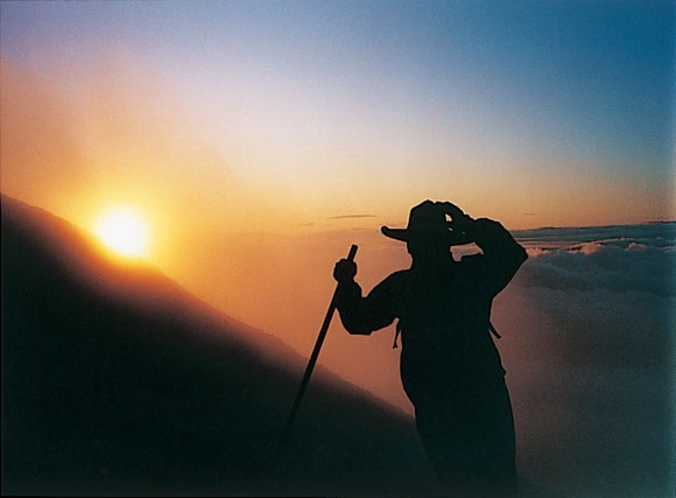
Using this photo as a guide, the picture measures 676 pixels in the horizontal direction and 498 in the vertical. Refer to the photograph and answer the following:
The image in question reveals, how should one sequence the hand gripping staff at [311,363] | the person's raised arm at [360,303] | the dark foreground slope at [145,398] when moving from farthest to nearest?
1. the person's raised arm at [360,303]
2. the hand gripping staff at [311,363]
3. the dark foreground slope at [145,398]

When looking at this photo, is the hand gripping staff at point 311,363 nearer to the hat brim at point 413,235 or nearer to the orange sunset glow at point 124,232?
the hat brim at point 413,235

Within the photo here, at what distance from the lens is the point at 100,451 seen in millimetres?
2354

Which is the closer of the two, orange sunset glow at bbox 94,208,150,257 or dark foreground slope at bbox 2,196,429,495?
dark foreground slope at bbox 2,196,429,495

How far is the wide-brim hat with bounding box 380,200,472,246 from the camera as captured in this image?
2734 mm

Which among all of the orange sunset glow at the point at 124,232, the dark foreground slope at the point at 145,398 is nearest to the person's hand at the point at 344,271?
the dark foreground slope at the point at 145,398

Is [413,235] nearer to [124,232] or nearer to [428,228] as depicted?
[428,228]

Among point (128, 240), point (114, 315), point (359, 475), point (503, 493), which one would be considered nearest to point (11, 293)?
point (114, 315)

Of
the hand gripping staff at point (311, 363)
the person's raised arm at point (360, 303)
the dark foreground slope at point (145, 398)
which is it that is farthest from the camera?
the person's raised arm at point (360, 303)

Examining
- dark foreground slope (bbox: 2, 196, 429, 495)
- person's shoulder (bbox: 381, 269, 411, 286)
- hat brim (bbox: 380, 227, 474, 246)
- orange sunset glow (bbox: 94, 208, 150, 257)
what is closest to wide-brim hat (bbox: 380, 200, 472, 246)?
hat brim (bbox: 380, 227, 474, 246)

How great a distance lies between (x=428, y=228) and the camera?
2.75 metres

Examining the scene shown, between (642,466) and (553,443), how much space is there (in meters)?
0.44

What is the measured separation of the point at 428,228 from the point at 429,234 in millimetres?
23

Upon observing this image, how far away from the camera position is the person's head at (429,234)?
2.74m

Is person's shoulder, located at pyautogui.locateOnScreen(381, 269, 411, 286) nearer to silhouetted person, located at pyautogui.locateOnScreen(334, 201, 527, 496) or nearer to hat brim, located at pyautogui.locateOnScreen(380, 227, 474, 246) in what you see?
silhouetted person, located at pyautogui.locateOnScreen(334, 201, 527, 496)
